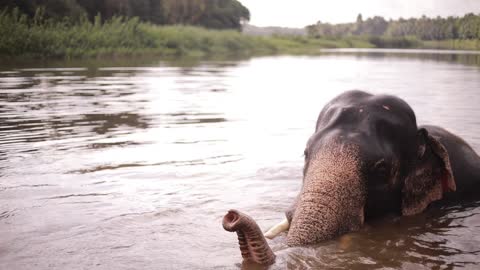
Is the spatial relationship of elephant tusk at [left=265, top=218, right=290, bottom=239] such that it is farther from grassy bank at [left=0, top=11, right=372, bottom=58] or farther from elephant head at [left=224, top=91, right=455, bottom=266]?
grassy bank at [left=0, top=11, right=372, bottom=58]

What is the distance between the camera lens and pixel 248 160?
340 inches

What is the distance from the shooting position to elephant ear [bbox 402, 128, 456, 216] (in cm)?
558

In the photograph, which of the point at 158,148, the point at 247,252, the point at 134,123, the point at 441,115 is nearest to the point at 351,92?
the point at 247,252

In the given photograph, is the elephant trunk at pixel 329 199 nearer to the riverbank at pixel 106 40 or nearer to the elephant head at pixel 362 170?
the elephant head at pixel 362 170

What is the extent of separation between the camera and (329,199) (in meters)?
4.68

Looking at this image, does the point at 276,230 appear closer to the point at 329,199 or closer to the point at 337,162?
the point at 329,199

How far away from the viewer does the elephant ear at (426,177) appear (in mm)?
5578

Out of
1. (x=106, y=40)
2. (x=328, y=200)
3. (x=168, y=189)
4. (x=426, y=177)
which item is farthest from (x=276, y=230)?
(x=106, y=40)

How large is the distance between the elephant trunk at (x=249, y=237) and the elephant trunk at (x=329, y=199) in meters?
0.40

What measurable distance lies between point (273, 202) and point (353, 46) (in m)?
135

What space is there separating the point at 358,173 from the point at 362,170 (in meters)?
0.05

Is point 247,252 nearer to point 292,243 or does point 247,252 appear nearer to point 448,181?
point 292,243

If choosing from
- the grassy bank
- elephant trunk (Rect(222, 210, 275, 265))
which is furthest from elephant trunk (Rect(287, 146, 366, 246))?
the grassy bank

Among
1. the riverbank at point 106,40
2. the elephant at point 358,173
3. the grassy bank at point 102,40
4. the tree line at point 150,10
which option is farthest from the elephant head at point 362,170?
the tree line at point 150,10
